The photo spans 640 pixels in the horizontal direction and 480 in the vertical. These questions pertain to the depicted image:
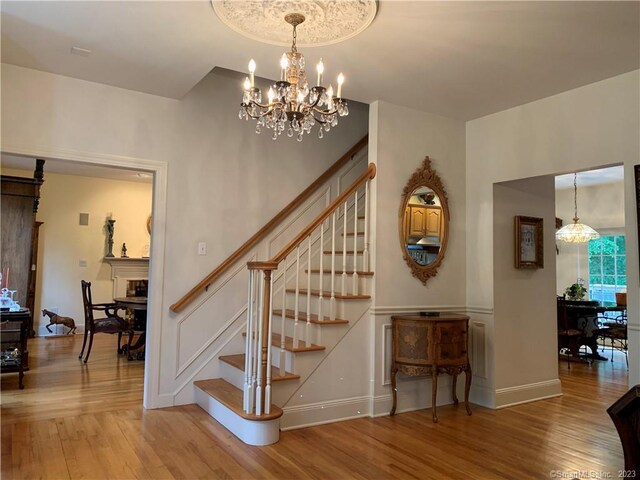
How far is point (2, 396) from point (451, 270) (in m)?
4.32

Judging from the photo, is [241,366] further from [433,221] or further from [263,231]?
[433,221]

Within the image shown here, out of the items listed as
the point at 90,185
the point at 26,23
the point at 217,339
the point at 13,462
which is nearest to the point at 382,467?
the point at 217,339

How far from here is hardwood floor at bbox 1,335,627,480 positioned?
2.71m

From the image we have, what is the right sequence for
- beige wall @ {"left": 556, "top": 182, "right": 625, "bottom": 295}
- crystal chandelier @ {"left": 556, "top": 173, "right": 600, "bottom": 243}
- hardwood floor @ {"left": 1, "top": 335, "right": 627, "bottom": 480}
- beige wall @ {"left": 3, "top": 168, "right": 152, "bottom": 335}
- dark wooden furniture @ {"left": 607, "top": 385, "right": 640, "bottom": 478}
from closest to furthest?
dark wooden furniture @ {"left": 607, "top": 385, "right": 640, "bottom": 478} → hardwood floor @ {"left": 1, "top": 335, "right": 627, "bottom": 480} → crystal chandelier @ {"left": 556, "top": 173, "right": 600, "bottom": 243} → beige wall @ {"left": 3, "top": 168, "right": 152, "bottom": 335} → beige wall @ {"left": 556, "top": 182, "right": 625, "bottom": 295}

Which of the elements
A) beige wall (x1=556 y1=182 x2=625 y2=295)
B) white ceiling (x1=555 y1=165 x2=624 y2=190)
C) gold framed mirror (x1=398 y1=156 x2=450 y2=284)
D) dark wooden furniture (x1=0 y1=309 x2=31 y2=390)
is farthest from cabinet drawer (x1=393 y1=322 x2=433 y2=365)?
beige wall (x1=556 y1=182 x2=625 y2=295)

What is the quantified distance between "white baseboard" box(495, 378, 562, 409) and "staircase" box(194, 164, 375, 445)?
1.58 m

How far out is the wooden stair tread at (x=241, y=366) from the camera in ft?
11.1

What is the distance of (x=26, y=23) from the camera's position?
2775 mm

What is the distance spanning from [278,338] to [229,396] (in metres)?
0.63

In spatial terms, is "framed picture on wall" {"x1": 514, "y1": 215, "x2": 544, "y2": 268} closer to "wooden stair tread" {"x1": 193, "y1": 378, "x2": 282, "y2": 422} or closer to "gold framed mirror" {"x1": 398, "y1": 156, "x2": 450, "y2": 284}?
"gold framed mirror" {"x1": 398, "y1": 156, "x2": 450, "y2": 284}

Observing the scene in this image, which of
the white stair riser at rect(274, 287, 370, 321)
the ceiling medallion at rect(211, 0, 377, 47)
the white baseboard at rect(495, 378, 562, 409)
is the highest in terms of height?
the ceiling medallion at rect(211, 0, 377, 47)

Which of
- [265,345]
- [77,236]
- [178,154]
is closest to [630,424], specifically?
[265,345]

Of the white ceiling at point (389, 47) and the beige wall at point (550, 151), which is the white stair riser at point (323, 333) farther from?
the white ceiling at point (389, 47)

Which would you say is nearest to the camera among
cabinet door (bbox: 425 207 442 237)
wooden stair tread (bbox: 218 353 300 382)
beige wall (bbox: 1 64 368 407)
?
wooden stair tread (bbox: 218 353 300 382)
